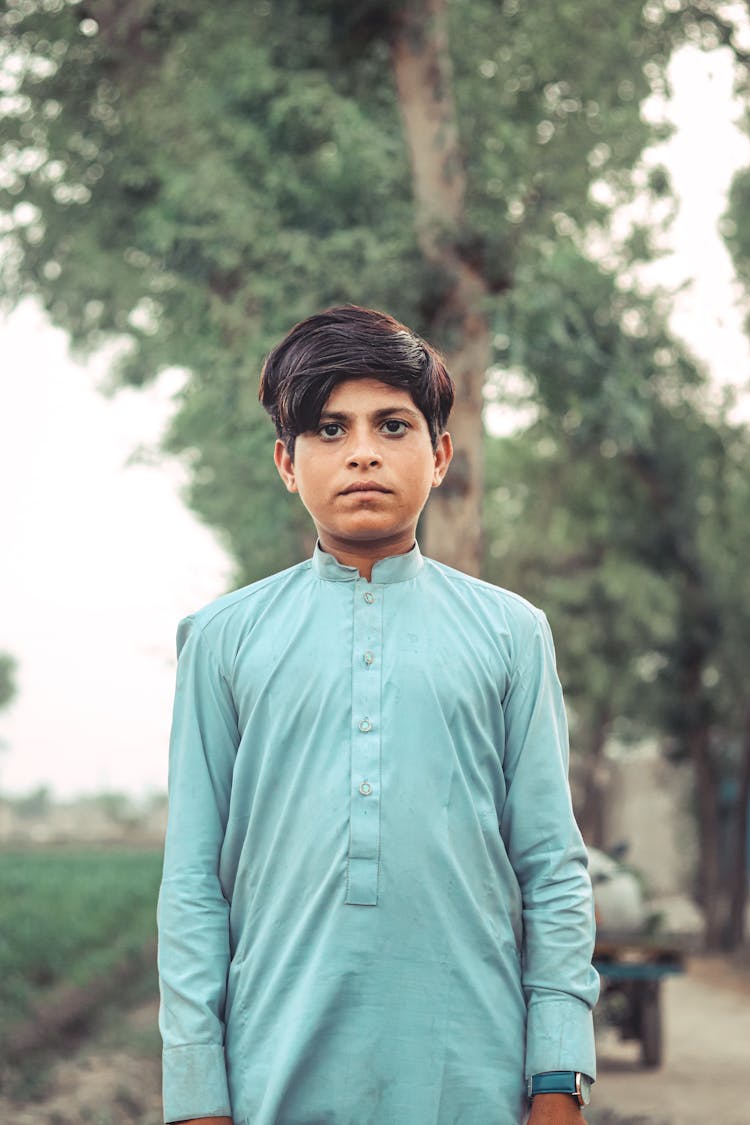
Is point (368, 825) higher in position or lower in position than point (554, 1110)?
higher

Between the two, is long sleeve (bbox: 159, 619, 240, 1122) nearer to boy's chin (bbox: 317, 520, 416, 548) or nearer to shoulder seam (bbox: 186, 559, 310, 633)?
shoulder seam (bbox: 186, 559, 310, 633)

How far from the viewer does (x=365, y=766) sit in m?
2.39

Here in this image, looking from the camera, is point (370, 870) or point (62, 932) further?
point (62, 932)

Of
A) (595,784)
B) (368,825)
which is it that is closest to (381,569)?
(368,825)

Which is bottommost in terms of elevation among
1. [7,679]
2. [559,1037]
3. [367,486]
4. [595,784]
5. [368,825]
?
[559,1037]

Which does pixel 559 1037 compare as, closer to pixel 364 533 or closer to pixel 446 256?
pixel 364 533

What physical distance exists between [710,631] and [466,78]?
457 inches

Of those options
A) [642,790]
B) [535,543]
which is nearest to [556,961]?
[535,543]

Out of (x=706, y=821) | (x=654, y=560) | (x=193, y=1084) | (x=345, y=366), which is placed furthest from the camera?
(x=706, y=821)

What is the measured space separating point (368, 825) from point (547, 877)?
11.8 inches

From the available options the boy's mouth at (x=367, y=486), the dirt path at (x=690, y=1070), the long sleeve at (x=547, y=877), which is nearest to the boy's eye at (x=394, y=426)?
the boy's mouth at (x=367, y=486)

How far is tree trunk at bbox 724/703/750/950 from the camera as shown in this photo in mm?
23578

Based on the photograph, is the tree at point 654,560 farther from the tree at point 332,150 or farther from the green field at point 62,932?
the green field at point 62,932

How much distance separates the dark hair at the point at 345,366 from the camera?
254cm
